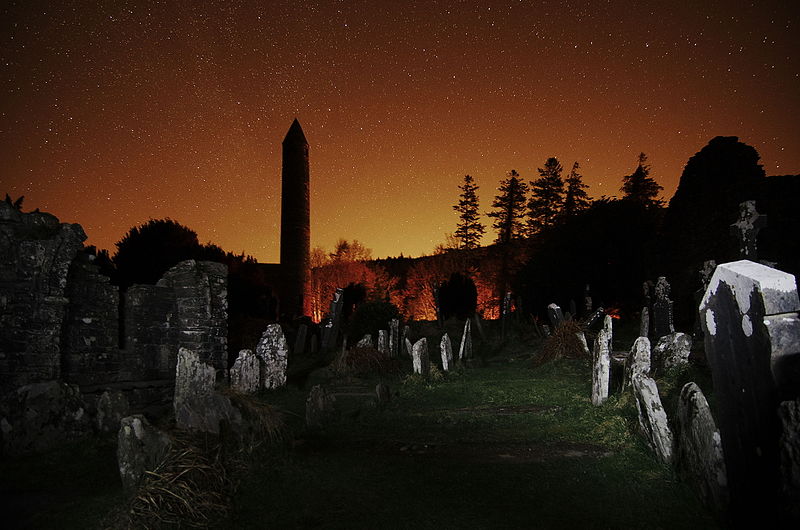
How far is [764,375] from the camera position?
12.4 ft

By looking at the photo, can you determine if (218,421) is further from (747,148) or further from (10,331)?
(747,148)

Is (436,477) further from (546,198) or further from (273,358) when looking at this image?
(546,198)

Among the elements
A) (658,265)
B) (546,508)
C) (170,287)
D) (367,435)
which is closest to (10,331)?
(170,287)

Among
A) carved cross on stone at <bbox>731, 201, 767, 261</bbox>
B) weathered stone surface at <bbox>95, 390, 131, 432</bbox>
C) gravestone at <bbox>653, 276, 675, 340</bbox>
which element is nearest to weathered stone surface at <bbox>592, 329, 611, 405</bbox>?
weathered stone surface at <bbox>95, 390, 131, 432</bbox>

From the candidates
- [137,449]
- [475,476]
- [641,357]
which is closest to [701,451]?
[475,476]

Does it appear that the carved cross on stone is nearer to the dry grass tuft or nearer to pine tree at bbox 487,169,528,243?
the dry grass tuft

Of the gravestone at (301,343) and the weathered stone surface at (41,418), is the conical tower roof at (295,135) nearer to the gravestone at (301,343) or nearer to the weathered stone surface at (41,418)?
the gravestone at (301,343)

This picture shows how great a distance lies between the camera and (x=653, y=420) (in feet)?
18.2

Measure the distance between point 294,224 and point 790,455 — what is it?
150ft

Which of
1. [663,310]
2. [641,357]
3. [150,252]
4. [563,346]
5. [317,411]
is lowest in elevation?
[317,411]

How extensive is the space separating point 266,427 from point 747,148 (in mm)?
29746

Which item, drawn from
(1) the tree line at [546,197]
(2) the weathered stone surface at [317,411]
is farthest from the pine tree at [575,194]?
(2) the weathered stone surface at [317,411]

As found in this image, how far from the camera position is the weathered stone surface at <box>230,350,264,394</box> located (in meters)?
11.5

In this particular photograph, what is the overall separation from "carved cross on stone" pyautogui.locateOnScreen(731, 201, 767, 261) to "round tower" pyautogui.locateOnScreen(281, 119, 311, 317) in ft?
123
